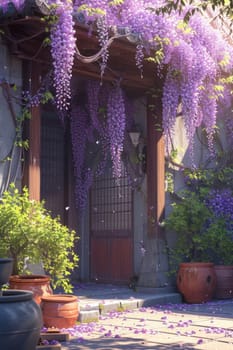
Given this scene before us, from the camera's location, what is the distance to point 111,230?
10.8 metres

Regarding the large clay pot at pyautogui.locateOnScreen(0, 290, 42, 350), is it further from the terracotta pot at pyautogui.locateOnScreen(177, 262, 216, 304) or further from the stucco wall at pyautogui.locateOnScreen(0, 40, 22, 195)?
the terracotta pot at pyautogui.locateOnScreen(177, 262, 216, 304)

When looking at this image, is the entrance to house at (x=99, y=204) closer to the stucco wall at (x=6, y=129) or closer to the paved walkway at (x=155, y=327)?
the paved walkway at (x=155, y=327)

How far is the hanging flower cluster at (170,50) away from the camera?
7.73 meters

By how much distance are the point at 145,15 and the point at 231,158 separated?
3.51 meters

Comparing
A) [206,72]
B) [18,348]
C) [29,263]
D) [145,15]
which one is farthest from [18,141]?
[18,348]

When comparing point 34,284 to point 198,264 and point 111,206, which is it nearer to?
point 198,264

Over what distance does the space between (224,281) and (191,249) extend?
29.0 inches

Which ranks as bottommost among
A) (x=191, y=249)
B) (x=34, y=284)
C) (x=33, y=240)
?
(x=34, y=284)

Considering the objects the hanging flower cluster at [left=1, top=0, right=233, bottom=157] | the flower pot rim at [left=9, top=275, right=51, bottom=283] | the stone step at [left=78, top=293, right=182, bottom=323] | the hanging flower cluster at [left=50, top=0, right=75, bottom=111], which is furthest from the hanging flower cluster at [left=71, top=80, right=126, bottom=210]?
the flower pot rim at [left=9, top=275, right=51, bottom=283]

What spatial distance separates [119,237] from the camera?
10602 millimetres

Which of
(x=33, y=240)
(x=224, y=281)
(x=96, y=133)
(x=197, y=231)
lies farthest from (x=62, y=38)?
(x=224, y=281)

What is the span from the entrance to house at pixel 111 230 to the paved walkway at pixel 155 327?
120cm

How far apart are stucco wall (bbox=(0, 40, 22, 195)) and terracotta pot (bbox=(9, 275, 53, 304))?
141 centimetres

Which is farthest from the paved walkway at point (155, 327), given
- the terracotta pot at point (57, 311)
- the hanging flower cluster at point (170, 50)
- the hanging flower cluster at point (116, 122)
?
the hanging flower cluster at point (170, 50)
